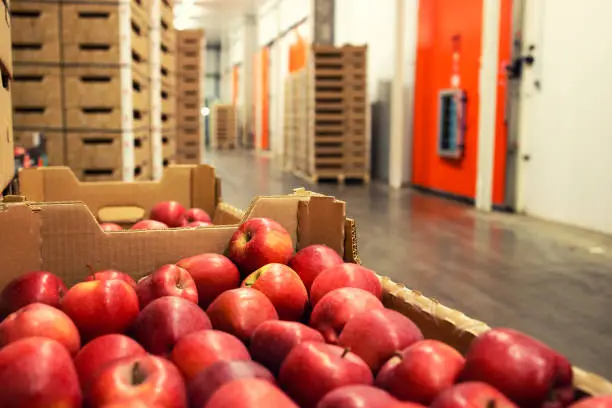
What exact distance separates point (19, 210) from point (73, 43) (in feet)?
8.88

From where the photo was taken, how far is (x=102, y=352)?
1.16 meters

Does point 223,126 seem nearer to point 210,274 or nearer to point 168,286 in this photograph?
point 210,274

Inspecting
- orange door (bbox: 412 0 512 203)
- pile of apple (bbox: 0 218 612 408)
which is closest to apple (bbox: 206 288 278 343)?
pile of apple (bbox: 0 218 612 408)

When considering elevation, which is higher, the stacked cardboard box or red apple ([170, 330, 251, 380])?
the stacked cardboard box

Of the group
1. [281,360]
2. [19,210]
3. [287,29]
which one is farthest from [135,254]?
[287,29]

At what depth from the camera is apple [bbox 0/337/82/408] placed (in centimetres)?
94

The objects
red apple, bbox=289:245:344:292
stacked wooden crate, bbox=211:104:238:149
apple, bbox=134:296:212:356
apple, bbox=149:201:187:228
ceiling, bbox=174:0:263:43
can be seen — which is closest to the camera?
apple, bbox=134:296:212:356

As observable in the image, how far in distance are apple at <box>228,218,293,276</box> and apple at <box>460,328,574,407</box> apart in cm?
71

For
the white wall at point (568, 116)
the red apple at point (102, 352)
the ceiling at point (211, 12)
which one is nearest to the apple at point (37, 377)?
the red apple at point (102, 352)

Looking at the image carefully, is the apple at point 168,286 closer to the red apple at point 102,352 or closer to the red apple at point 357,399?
the red apple at point 102,352

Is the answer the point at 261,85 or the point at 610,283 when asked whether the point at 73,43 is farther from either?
the point at 261,85

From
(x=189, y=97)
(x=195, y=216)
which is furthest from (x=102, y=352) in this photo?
(x=189, y=97)

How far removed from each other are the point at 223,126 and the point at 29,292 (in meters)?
26.1

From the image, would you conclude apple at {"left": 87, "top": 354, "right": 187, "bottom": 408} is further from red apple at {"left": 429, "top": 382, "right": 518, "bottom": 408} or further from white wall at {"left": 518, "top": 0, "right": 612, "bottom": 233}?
white wall at {"left": 518, "top": 0, "right": 612, "bottom": 233}
